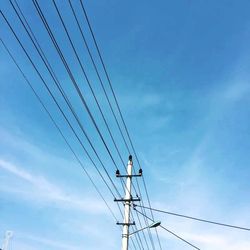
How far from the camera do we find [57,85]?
1093 centimetres

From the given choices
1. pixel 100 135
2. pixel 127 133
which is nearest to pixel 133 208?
pixel 127 133

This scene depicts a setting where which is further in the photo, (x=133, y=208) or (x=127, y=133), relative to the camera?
(x=133, y=208)

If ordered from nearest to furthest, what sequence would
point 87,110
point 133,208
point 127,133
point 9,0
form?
point 9,0
point 87,110
point 127,133
point 133,208

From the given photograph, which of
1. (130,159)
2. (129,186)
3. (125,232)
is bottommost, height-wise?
(125,232)

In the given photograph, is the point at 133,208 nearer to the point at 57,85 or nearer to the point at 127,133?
the point at 127,133

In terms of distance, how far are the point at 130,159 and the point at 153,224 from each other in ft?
13.2

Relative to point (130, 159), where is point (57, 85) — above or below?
below

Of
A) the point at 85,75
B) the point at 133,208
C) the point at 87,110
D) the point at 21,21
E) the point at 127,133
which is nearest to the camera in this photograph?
the point at 21,21

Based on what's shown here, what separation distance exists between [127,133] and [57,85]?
211 inches

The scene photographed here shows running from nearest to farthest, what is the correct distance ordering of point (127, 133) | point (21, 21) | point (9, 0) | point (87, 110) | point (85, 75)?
point (9, 0), point (21, 21), point (85, 75), point (87, 110), point (127, 133)

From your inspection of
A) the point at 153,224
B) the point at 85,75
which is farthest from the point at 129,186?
the point at 85,75

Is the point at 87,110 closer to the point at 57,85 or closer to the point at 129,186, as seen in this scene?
the point at 57,85

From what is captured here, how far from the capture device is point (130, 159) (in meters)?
21.1

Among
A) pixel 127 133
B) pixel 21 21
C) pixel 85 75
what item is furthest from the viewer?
pixel 127 133
